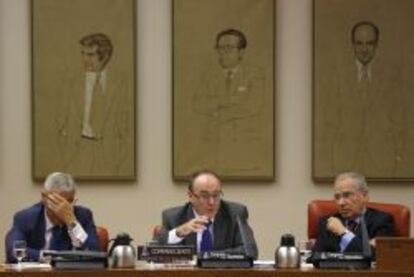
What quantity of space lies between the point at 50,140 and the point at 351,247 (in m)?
2.69

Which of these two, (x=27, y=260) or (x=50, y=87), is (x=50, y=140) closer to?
(x=50, y=87)

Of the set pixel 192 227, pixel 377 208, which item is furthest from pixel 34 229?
pixel 377 208

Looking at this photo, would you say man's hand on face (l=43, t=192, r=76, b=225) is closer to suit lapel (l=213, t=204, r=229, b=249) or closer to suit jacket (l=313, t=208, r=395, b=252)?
suit lapel (l=213, t=204, r=229, b=249)

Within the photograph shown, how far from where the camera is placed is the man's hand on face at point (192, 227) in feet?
16.3

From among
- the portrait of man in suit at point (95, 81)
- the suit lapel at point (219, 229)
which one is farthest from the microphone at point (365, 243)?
the portrait of man in suit at point (95, 81)

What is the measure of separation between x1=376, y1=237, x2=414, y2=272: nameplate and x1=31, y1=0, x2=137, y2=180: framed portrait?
2877 millimetres

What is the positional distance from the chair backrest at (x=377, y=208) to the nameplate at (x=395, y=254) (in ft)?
4.58

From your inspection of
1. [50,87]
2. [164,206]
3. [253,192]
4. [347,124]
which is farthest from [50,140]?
[347,124]

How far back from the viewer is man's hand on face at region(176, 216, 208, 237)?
4953mm

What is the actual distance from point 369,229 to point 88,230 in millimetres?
1662

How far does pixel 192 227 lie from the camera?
495 centimetres

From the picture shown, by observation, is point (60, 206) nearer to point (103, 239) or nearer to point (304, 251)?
point (103, 239)

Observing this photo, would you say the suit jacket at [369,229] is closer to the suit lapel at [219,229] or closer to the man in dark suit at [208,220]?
the man in dark suit at [208,220]

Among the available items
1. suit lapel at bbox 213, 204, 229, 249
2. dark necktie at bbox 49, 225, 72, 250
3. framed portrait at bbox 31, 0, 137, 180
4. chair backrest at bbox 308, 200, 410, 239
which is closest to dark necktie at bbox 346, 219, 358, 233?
chair backrest at bbox 308, 200, 410, 239
